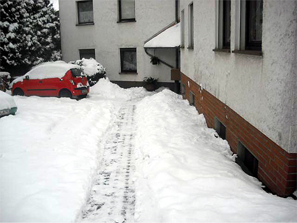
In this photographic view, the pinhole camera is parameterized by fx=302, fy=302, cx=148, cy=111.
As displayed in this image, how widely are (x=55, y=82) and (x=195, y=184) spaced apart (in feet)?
35.5

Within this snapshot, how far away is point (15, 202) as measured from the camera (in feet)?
15.2

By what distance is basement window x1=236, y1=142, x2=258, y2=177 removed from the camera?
523 centimetres

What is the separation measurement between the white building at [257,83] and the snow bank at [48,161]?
112 inches

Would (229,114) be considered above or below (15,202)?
above

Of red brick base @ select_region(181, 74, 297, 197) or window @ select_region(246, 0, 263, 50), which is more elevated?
window @ select_region(246, 0, 263, 50)

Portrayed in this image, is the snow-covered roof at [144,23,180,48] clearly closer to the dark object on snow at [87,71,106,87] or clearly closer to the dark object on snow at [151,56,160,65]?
the dark object on snow at [151,56,160,65]

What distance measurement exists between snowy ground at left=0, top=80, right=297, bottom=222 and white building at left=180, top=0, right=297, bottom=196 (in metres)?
0.38

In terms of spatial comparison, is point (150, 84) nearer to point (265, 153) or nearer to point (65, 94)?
point (65, 94)

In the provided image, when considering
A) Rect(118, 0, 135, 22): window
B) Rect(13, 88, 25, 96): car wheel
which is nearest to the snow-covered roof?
Rect(118, 0, 135, 22): window

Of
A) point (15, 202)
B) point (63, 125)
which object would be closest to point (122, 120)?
point (63, 125)

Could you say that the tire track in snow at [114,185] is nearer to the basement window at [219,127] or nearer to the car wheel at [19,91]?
the basement window at [219,127]

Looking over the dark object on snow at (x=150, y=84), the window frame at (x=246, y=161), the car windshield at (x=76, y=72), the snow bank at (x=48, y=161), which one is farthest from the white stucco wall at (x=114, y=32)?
the window frame at (x=246, y=161)

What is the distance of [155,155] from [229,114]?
171 cm

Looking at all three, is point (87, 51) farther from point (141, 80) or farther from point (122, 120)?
point (122, 120)
